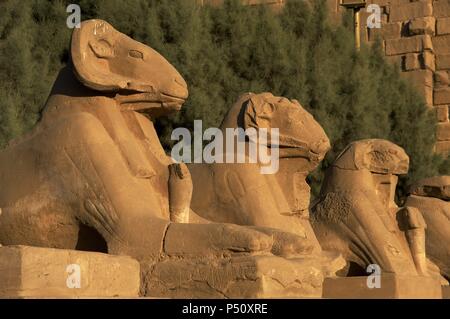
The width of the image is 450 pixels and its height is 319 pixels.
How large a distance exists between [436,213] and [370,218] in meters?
1.74

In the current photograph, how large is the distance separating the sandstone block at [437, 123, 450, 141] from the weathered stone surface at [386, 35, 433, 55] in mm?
1308

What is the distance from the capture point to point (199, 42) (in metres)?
14.3

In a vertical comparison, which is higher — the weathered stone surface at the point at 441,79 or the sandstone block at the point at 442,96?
the weathered stone surface at the point at 441,79

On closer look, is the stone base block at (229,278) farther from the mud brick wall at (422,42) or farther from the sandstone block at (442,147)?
the sandstone block at (442,147)

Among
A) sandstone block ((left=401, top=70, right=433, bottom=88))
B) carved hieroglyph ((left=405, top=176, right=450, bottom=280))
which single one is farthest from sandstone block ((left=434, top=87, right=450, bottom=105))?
carved hieroglyph ((left=405, top=176, right=450, bottom=280))

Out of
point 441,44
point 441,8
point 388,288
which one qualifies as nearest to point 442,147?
point 441,44

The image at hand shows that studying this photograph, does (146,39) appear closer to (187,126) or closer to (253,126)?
(187,126)

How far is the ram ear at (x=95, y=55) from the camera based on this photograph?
594 cm

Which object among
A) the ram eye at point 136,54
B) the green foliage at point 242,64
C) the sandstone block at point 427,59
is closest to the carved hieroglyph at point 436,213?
the green foliage at point 242,64

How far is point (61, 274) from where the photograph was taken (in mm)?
4805

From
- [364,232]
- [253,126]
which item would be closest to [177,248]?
[253,126]

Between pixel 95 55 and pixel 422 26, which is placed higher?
pixel 422 26

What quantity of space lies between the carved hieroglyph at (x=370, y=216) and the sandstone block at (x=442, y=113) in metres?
10.3
